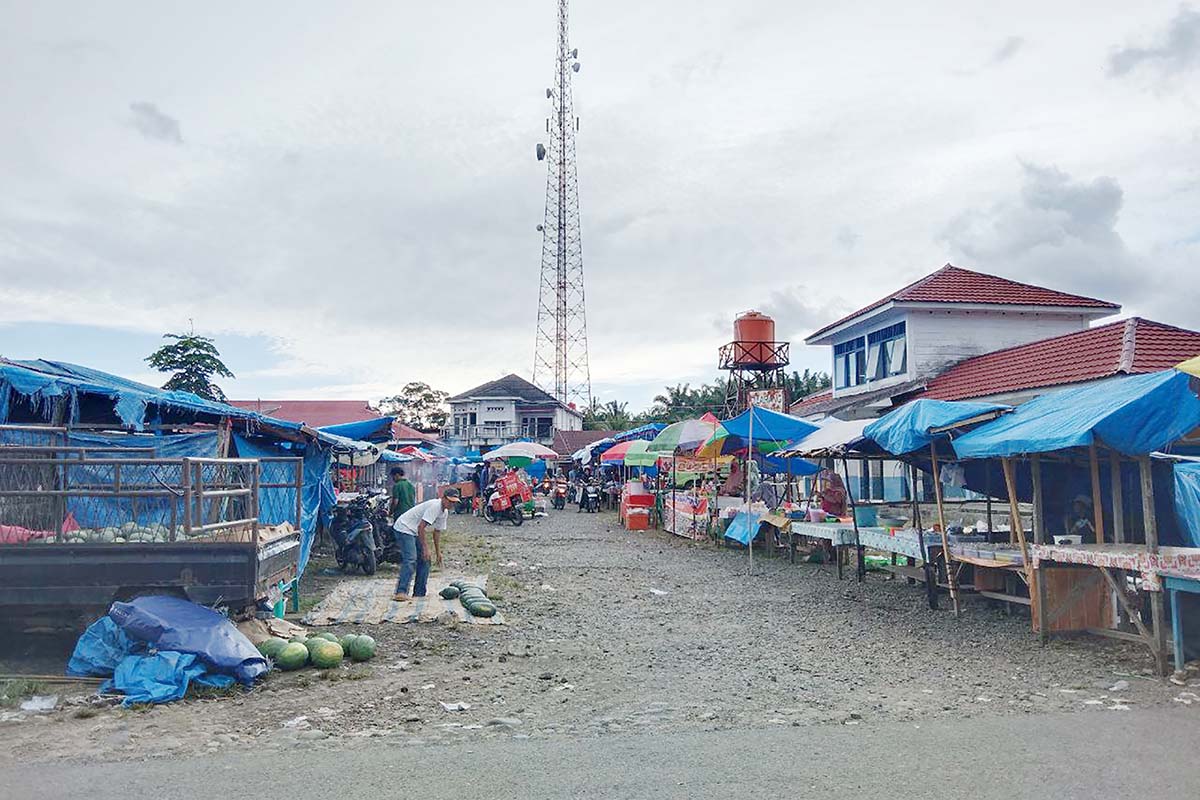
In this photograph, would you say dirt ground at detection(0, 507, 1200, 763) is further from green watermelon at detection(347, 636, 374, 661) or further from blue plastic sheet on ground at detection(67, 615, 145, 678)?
blue plastic sheet on ground at detection(67, 615, 145, 678)

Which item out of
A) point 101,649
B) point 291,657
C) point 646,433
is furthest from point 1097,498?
point 646,433

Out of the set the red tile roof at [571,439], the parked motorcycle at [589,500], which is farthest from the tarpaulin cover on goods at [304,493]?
the red tile roof at [571,439]

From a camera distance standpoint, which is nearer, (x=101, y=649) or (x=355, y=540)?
(x=101, y=649)

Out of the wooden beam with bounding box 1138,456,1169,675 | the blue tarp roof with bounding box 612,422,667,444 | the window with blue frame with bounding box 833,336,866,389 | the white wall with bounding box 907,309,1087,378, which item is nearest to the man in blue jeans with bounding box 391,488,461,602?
the wooden beam with bounding box 1138,456,1169,675

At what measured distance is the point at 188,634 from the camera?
7.07m

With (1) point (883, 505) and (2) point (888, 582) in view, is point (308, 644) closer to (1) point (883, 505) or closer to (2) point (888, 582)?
(2) point (888, 582)

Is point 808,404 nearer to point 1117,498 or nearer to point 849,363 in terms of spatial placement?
point 849,363

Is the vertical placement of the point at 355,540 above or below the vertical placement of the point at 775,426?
below

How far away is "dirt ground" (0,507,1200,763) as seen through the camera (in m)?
6.07

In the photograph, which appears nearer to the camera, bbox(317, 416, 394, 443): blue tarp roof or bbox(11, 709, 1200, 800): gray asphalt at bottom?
bbox(11, 709, 1200, 800): gray asphalt at bottom

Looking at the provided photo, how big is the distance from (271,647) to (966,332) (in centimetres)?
1852

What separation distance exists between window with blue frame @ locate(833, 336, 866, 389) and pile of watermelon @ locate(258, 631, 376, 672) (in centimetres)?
1894

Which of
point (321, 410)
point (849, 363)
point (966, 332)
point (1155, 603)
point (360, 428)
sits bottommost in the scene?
point (1155, 603)

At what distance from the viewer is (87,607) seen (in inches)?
294
